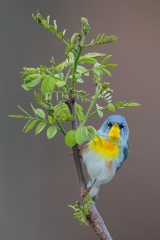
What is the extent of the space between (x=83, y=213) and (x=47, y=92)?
0.14 meters

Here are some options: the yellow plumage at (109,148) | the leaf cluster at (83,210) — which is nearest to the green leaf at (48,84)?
the leaf cluster at (83,210)

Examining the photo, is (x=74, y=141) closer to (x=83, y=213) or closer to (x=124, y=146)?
(x=83, y=213)

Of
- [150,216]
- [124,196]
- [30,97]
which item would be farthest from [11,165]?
[150,216]

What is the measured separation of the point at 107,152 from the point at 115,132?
4 centimetres

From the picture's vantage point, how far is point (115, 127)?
0.64 meters

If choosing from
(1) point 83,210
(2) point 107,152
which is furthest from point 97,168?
(1) point 83,210

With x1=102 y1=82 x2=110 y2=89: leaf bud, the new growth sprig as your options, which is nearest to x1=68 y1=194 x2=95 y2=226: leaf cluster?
the new growth sprig

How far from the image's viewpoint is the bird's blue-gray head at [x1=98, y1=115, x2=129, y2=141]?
63 centimetres

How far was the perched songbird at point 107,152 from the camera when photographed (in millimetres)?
632

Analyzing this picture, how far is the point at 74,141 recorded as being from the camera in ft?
1.47

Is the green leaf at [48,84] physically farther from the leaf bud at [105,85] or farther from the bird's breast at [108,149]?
the bird's breast at [108,149]

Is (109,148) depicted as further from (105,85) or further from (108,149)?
(105,85)

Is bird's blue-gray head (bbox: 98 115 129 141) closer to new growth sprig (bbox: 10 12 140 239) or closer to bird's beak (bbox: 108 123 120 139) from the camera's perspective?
bird's beak (bbox: 108 123 120 139)

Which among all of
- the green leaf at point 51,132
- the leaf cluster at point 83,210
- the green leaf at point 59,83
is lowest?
the leaf cluster at point 83,210
